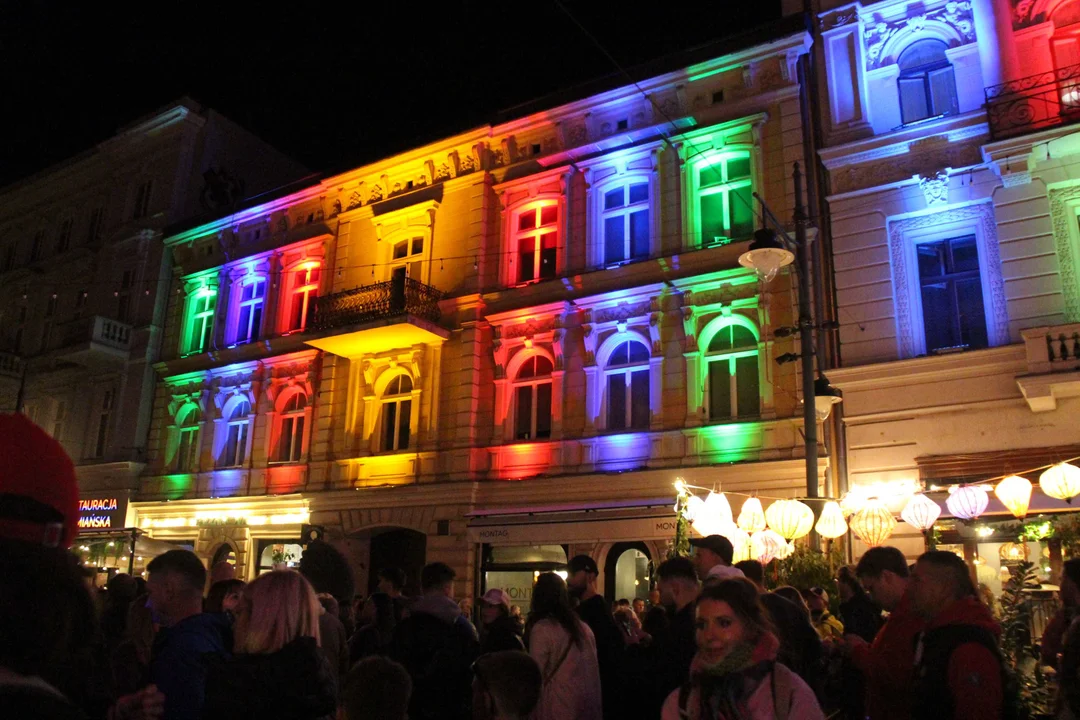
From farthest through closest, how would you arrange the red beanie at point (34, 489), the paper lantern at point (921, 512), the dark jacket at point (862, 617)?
the paper lantern at point (921, 512), the dark jacket at point (862, 617), the red beanie at point (34, 489)

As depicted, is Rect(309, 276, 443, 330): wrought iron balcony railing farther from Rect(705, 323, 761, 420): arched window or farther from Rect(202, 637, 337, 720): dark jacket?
Rect(202, 637, 337, 720): dark jacket

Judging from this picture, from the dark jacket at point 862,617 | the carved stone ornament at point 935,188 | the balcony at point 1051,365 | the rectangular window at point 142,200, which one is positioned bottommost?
the dark jacket at point 862,617

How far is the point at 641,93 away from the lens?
18.0m

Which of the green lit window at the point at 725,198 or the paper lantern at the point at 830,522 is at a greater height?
the green lit window at the point at 725,198

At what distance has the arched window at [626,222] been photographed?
18.1 metres

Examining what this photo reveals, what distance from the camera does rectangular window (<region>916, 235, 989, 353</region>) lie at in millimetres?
14055

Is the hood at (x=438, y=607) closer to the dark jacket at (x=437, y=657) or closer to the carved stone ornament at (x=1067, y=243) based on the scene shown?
the dark jacket at (x=437, y=657)

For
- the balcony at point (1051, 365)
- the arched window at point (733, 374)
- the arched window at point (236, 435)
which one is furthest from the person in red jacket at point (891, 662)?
the arched window at point (236, 435)

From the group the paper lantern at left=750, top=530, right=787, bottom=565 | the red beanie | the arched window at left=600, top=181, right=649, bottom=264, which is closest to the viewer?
the red beanie

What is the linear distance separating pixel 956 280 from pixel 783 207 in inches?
136

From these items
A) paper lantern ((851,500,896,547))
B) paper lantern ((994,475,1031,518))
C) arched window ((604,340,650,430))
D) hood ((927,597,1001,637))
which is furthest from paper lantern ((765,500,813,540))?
hood ((927,597,1001,637))

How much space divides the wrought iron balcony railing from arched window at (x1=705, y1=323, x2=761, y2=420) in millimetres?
6890

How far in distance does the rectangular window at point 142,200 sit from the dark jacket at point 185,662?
2664 centimetres

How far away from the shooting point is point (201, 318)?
25500mm
